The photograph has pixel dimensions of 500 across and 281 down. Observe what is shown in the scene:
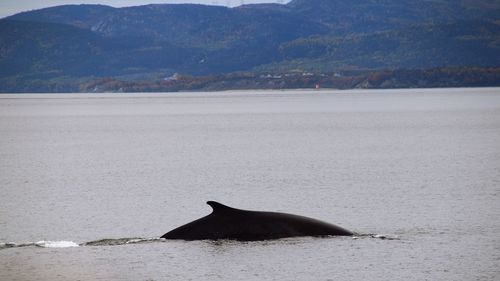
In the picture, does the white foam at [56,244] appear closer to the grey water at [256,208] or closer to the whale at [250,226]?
the grey water at [256,208]

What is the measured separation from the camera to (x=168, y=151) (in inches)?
3287

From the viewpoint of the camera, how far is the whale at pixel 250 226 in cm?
2700

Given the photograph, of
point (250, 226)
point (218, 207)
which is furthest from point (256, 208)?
point (218, 207)

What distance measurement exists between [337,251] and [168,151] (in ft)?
190

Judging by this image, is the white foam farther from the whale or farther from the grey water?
the whale

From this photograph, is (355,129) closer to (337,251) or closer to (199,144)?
(199,144)

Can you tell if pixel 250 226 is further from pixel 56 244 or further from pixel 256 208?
pixel 256 208

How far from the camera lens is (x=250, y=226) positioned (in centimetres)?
2708

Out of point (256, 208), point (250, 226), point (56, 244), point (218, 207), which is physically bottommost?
point (256, 208)

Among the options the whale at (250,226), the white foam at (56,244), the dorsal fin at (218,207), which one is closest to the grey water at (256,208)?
the white foam at (56,244)

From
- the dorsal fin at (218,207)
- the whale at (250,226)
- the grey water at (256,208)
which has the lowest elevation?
the grey water at (256,208)

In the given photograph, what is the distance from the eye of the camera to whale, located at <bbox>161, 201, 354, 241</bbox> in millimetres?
27000

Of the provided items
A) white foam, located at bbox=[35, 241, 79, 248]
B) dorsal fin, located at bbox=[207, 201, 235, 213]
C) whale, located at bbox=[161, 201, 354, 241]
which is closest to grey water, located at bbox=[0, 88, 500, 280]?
white foam, located at bbox=[35, 241, 79, 248]

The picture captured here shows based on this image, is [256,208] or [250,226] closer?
[250,226]
